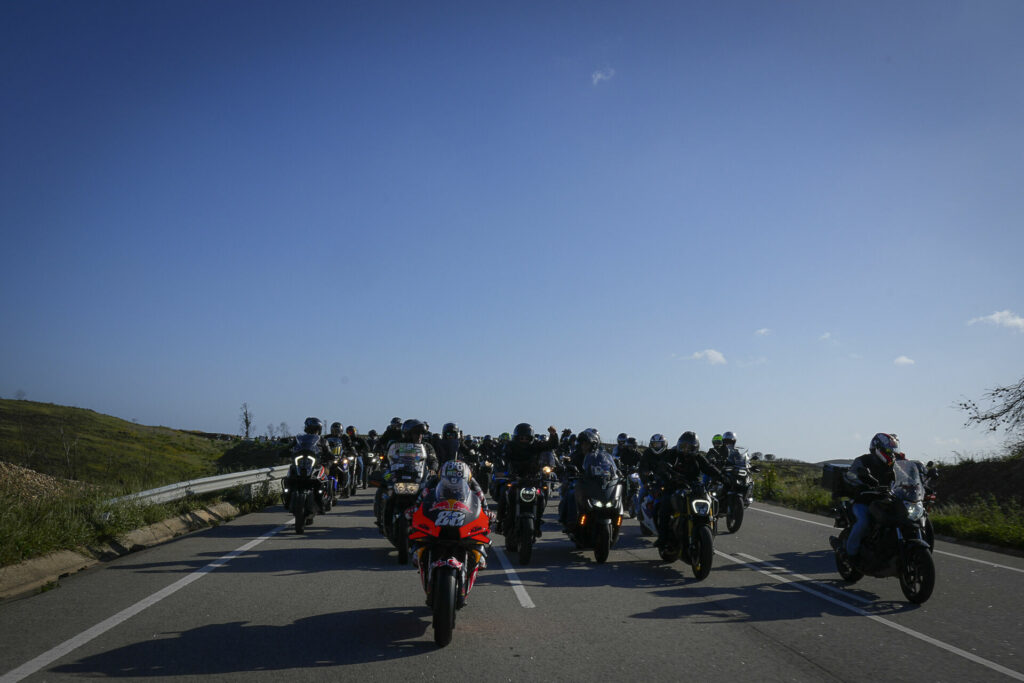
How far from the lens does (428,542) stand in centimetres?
620

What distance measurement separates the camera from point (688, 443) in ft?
35.1

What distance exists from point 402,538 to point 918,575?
21.1 feet

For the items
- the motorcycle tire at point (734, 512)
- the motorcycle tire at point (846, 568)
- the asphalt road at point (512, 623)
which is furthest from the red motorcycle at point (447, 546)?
the motorcycle tire at point (734, 512)

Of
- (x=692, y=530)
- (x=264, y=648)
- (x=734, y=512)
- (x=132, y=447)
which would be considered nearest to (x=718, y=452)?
(x=734, y=512)

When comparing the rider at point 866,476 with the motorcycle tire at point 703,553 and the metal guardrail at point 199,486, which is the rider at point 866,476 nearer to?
the motorcycle tire at point 703,553

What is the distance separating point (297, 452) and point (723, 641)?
30.3ft

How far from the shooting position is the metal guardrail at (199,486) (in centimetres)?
1185

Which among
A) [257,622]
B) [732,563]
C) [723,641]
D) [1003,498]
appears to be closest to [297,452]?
[257,622]

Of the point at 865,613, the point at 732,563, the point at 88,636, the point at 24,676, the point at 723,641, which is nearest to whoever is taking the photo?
the point at 24,676

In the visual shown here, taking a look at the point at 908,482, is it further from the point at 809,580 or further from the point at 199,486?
the point at 199,486

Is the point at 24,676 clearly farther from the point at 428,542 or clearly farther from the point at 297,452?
the point at 297,452

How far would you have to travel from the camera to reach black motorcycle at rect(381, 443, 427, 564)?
9820 mm

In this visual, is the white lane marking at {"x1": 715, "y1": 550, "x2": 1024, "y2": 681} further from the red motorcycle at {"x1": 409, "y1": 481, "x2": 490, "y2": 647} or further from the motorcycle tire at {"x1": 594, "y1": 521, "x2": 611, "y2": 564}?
the red motorcycle at {"x1": 409, "y1": 481, "x2": 490, "y2": 647}

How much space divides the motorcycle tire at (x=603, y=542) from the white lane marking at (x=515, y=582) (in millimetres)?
1317
